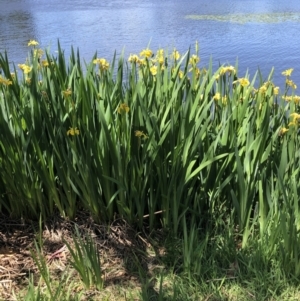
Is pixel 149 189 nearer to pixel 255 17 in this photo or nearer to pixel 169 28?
pixel 169 28

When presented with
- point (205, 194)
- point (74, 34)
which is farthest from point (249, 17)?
point (205, 194)

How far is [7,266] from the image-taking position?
6.09 feet

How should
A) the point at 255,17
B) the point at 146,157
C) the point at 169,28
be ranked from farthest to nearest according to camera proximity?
1. the point at 255,17
2. the point at 169,28
3. the point at 146,157

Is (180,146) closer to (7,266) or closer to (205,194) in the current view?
(205,194)

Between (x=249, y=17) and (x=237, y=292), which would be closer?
(x=237, y=292)

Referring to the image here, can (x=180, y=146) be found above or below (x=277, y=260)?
above

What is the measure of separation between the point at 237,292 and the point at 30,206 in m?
0.94

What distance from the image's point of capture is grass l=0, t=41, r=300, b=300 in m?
1.74

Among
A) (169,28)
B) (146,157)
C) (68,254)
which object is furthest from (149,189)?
(169,28)

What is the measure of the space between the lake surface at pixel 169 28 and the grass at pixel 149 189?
2.57 metres

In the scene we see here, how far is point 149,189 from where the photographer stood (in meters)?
1.95

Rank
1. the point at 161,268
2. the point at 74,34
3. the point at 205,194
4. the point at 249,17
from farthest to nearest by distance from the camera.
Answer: the point at 249,17 < the point at 74,34 < the point at 205,194 < the point at 161,268

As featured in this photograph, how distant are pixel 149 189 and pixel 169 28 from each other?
21.6 ft

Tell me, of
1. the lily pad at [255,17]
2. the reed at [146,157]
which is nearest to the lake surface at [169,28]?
the lily pad at [255,17]
